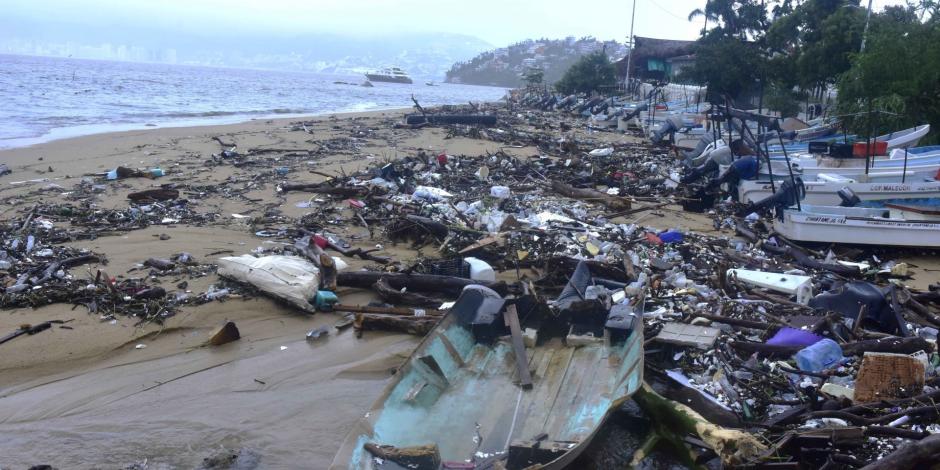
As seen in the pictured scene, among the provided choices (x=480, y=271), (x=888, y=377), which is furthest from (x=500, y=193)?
(x=888, y=377)

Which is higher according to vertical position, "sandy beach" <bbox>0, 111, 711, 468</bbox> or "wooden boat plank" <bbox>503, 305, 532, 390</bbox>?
"wooden boat plank" <bbox>503, 305, 532, 390</bbox>

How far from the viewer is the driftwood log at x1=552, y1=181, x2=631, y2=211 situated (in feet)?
35.0

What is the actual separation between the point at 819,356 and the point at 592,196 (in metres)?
6.79

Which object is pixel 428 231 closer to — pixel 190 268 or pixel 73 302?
pixel 190 268

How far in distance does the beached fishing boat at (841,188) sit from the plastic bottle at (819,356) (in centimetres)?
565

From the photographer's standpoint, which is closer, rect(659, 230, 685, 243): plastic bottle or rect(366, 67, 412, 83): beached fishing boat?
rect(659, 230, 685, 243): plastic bottle

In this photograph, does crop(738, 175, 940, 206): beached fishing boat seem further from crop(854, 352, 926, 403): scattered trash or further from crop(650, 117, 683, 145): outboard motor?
crop(650, 117, 683, 145): outboard motor

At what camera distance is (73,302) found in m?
6.00

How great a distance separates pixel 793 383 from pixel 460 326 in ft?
8.16

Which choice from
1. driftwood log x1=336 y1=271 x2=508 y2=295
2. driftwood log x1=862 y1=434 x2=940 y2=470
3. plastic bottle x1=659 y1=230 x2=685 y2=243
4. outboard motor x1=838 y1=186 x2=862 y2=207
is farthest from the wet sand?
driftwood log x1=862 y1=434 x2=940 y2=470

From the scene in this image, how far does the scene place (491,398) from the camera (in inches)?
174

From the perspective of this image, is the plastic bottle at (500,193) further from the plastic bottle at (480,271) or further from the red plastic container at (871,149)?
the red plastic container at (871,149)

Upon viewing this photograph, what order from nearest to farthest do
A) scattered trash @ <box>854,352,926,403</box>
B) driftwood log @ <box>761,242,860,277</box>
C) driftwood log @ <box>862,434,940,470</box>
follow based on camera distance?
driftwood log @ <box>862,434,940,470</box>
scattered trash @ <box>854,352,926,403</box>
driftwood log @ <box>761,242,860,277</box>

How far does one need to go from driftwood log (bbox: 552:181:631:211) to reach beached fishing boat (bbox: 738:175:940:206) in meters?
2.00
